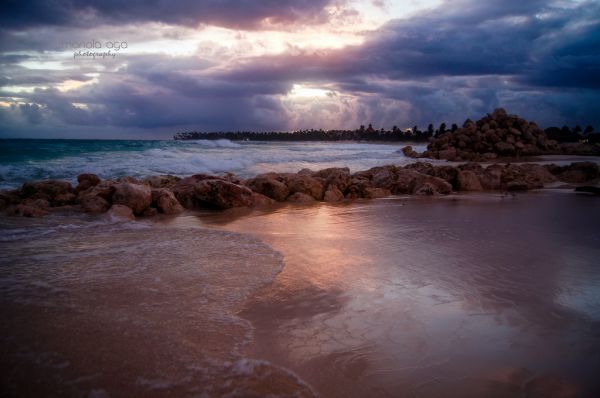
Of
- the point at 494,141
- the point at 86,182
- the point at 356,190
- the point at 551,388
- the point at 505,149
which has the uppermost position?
the point at 494,141

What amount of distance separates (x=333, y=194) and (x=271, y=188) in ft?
5.11

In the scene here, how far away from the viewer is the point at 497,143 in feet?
98.7

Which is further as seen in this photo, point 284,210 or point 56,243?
point 284,210

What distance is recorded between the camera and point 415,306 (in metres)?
3.01

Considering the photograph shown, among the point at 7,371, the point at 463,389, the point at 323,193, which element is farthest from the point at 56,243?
the point at 323,193

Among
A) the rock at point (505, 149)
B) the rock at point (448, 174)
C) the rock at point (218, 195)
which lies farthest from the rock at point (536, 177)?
the rock at point (505, 149)

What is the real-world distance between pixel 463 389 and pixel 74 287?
3021mm

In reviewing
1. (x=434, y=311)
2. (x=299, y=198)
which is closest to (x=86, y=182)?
(x=299, y=198)

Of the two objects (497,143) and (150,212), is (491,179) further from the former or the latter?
(497,143)

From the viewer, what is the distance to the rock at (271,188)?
936 centimetres

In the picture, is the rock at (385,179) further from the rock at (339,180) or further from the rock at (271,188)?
the rock at (271,188)

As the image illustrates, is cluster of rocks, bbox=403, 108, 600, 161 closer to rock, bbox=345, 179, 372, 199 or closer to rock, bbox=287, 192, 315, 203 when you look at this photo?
rock, bbox=345, 179, 372, 199

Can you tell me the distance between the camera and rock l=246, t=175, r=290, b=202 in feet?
30.7

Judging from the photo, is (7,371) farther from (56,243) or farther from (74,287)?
(56,243)
